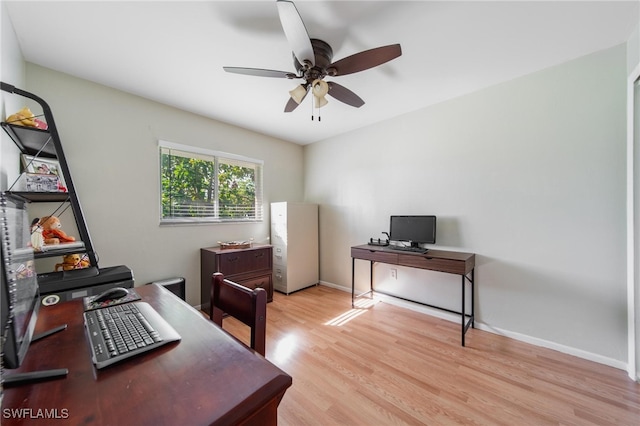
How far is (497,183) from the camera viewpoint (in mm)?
2416

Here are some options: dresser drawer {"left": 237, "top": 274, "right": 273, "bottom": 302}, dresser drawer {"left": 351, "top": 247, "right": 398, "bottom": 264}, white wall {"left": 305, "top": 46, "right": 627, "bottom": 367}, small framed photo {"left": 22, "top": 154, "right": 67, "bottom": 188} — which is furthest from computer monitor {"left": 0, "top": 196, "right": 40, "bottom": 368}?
white wall {"left": 305, "top": 46, "right": 627, "bottom": 367}

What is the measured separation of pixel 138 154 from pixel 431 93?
3.17 metres

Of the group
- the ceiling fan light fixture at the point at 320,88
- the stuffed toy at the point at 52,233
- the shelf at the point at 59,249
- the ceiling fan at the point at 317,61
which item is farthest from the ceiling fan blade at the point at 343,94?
the stuffed toy at the point at 52,233

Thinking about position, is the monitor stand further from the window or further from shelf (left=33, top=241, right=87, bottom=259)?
the window

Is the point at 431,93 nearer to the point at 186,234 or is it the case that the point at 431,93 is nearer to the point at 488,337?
the point at 488,337

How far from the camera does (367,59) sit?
1.60m

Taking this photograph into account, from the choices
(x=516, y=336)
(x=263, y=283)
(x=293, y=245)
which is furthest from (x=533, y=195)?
(x=263, y=283)

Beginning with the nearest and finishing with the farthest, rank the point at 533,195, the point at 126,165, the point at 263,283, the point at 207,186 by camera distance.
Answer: the point at 533,195 → the point at 126,165 → the point at 207,186 → the point at 263,283

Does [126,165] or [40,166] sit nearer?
[40,166]

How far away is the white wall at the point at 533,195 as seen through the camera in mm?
1917

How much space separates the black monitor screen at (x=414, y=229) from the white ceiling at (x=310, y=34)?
4.52ft

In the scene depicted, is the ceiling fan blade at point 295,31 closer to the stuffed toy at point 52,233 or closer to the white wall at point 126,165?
the white wall at point 126,165

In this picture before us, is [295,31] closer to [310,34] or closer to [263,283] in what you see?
[310,34]

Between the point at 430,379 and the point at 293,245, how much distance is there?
2322 millimetres
